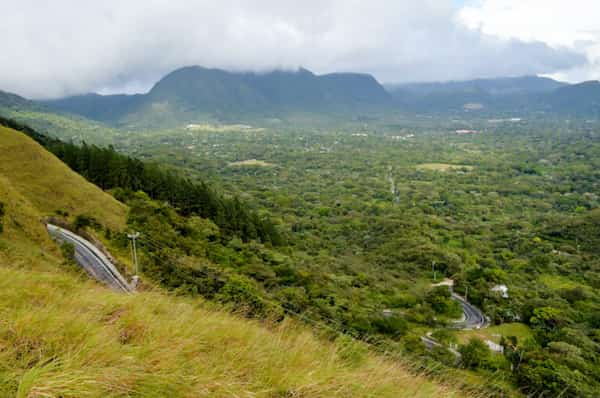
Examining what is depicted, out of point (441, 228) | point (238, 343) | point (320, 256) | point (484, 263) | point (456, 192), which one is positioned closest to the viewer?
point (238, 343)

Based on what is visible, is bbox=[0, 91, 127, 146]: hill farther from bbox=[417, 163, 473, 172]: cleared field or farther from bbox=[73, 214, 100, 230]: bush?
bbox=[73, 214, 100, 230]: bush

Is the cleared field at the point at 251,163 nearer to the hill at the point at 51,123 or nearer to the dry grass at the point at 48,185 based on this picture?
the hill at the point at 51,123

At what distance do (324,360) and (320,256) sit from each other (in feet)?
125

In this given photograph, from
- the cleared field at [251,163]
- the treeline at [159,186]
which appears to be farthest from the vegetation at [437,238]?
the treeline at [159,186]

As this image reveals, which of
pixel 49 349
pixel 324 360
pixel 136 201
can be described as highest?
pixel 49 349

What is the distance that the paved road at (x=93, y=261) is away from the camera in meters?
14.8

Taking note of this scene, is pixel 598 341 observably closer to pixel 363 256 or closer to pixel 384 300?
pixel 384 300

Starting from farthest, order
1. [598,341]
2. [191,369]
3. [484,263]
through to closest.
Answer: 1. [484,263]
2. [598,341]
3. [191,369]

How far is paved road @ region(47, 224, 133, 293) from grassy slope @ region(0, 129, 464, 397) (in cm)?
1110

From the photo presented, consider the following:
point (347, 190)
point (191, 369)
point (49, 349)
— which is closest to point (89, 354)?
point (49, 349)

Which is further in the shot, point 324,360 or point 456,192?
point 456,192

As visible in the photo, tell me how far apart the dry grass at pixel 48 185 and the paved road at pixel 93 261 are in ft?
7.44

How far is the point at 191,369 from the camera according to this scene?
2547mm

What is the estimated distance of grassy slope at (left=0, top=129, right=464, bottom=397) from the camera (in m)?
2.19
